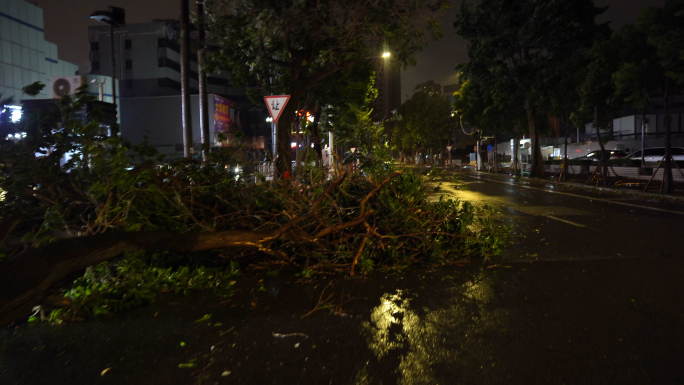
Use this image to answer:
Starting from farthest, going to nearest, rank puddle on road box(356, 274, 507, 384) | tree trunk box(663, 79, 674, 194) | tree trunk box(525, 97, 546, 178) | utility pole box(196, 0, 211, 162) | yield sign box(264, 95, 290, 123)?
tree trunk box(525, 97, 546, 178) → tree trunk box(663, 79, 674, 194) → utility pole box(196, 0, 211, 162) → yield sign box(264, 95, 290, 123) → puddle on road box(356, 274, 507, 384)

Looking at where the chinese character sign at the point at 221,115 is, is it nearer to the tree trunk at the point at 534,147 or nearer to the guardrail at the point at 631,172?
the tree trunk at the point at 534,147

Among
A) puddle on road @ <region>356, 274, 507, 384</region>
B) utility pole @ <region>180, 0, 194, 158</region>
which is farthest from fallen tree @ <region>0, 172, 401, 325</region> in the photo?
utility pole @ <region>180, 0, 194, 158</region>

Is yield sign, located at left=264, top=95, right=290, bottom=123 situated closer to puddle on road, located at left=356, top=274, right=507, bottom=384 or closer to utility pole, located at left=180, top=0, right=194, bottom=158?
utility pole, located at left=180, top=0, right=194, bottom=158

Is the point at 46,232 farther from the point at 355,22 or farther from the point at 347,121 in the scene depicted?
the point at 347,121

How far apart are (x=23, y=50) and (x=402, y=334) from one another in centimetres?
5977

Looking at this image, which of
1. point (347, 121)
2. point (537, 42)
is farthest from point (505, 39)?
point (347, 121)

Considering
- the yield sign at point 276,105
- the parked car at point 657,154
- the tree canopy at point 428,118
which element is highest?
the tree canopy at point 428,118

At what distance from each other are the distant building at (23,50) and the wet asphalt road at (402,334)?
157 feet

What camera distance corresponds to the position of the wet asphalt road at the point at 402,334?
3537 millimetres

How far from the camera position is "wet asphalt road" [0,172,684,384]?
3.54 meters

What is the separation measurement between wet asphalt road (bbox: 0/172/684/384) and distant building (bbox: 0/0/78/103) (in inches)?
1889

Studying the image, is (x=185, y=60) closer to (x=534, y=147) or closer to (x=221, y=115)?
(x=221, y=115)

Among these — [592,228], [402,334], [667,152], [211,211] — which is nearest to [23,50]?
[211,211]

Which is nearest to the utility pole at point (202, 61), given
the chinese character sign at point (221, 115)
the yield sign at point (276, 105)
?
the yield sign at point (276, 105)
